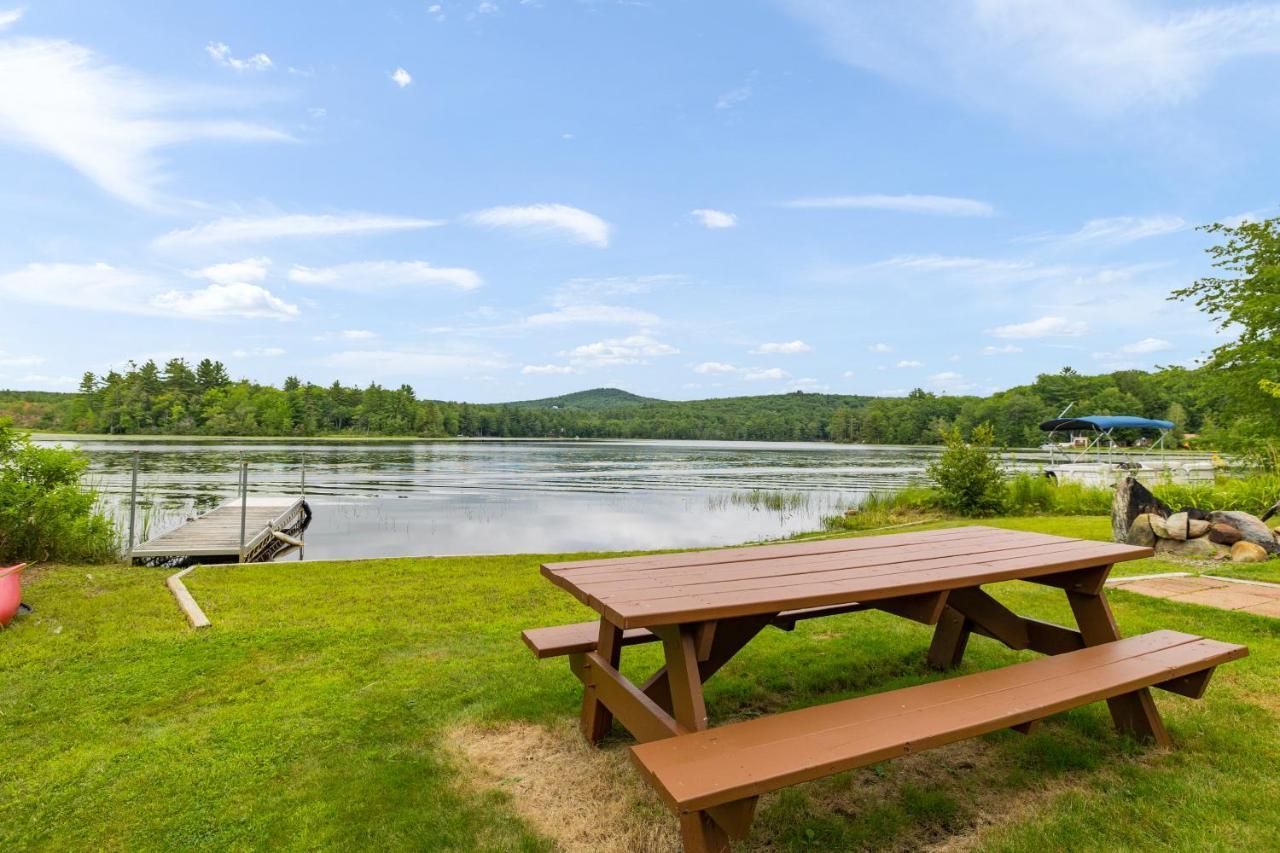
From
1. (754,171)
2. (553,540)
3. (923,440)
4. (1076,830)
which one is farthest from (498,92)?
(923,440)

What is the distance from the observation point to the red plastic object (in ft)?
14.8

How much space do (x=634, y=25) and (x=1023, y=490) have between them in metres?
13.8

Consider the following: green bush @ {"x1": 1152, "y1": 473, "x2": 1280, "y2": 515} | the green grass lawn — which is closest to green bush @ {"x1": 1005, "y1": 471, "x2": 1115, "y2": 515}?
green bush @ {"x1": 1152, "y1": 473, "x2": 1280, "y2": 515}

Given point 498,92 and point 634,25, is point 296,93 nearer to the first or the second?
point 498,92

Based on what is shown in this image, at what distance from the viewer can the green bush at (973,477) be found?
13.1 metres

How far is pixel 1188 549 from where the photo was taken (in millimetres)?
6559

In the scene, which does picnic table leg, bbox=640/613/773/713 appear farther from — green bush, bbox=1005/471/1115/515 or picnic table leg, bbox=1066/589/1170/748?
green bush, bbox=1005/471/1115/515

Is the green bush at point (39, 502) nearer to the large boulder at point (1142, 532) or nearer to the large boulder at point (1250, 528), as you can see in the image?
the large boulder at point (1142, 532)

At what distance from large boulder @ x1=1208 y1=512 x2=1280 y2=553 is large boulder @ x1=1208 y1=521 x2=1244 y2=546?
1.1 inches

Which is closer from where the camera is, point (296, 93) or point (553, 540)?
point (553, 540)

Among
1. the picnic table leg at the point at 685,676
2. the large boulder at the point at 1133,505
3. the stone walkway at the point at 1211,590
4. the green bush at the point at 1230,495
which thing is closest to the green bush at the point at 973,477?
the green bush at the point at 1230,495

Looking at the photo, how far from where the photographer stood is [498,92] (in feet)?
58.4

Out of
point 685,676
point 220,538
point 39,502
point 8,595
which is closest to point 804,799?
point 685,676

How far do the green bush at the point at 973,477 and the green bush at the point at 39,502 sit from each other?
1461 centimetres
